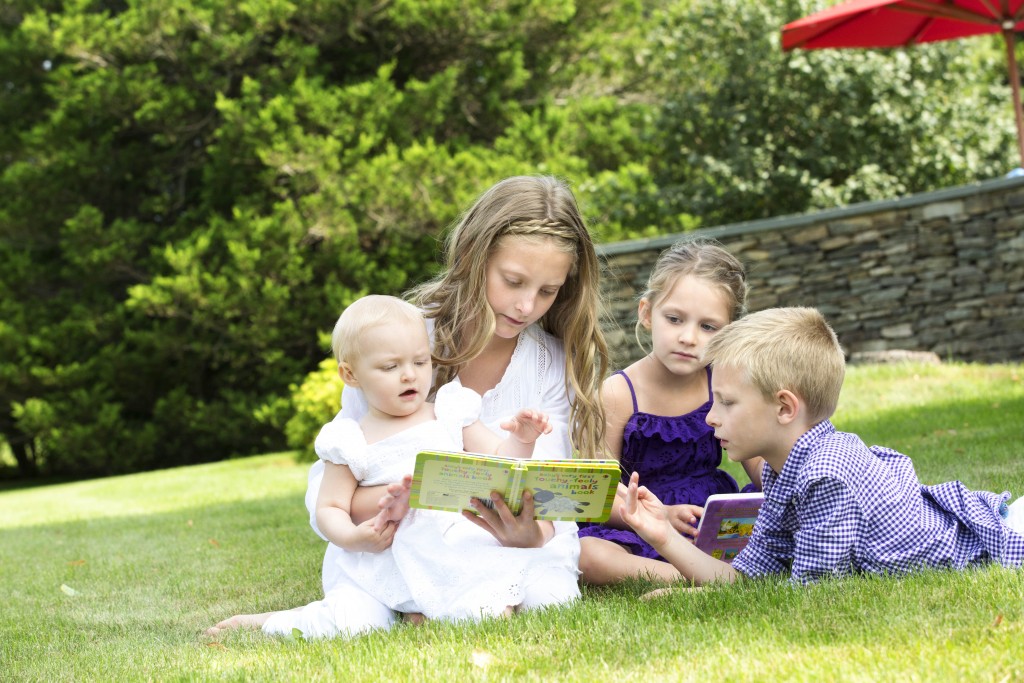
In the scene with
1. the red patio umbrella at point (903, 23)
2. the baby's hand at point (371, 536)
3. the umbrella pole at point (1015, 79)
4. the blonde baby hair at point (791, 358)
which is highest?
the red patio umbrella at point (903, 23)

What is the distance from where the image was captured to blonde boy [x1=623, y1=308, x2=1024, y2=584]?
2.99 metres

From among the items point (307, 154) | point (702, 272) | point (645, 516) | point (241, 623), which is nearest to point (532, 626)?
point (645, 516)

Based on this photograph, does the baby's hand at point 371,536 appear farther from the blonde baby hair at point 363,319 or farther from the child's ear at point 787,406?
the child's ear at point 787,406

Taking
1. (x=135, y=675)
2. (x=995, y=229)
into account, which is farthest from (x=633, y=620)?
(x=995, y=229)

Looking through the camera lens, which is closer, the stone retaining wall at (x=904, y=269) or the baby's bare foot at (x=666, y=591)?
the baby's bare foot at (x=666, y=591)

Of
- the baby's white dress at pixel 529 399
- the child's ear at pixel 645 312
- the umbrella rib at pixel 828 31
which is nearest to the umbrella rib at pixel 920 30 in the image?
the umbrella rib at pixel 828 31

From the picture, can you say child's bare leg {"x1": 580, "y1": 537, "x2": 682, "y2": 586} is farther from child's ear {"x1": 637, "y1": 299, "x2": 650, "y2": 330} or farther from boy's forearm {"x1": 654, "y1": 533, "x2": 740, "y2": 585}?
child's ear {"x1": 637, "y1": 299, "x2": 650, "y2": 330}

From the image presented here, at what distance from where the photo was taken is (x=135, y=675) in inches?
111

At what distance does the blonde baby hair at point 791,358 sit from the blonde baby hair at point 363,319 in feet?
3.27

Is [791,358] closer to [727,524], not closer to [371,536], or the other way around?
[727,524]

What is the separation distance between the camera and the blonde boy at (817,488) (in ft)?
9.82

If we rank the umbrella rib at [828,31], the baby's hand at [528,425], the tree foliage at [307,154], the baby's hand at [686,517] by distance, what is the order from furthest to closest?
the tree foliage at [307,154], the umbrella rib at [828,31], the baby's hand at [686,517], the baby's hand at [528,425]

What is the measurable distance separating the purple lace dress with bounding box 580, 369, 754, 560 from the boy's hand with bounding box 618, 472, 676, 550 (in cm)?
66

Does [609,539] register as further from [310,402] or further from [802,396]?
[310,402]
